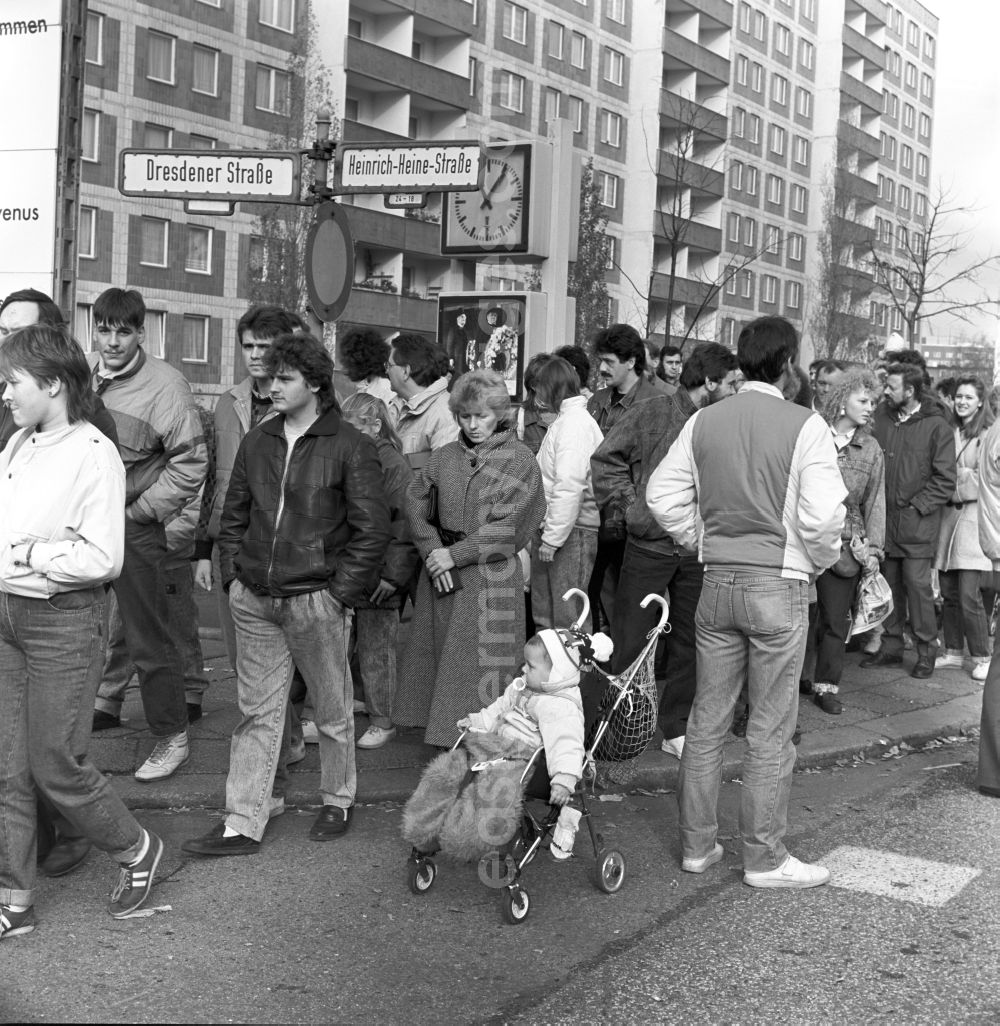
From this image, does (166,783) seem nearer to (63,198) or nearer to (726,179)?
(63,198)

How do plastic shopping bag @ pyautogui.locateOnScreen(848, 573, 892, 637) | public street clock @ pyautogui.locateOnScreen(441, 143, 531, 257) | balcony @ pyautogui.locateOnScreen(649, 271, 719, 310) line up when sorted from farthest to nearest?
balcony @ pyautogui.locateOnScreen(649, 271, 719, 310) → public street clock @ pyautogui.locateOnScreen(441, 143, 531, 257) → plastic shopping bag @ pyautogui.locateOnScreen(848, 573, 892, 637)

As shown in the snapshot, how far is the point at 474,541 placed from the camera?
6.24 m

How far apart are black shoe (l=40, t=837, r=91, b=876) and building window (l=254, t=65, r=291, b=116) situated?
39.7 m

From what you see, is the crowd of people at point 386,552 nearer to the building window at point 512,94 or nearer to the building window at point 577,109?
the building window at point 512,94

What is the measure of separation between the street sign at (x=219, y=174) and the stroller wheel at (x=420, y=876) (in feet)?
17.2

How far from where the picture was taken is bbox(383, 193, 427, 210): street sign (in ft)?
30.3

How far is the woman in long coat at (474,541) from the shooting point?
623 cm

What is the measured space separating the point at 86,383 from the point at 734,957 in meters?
2.81

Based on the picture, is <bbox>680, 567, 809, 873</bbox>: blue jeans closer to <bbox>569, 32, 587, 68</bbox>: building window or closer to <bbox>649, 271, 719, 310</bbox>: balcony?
<bbox>569, 32, 587, 68</bbox>: building window

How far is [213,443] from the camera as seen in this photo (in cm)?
737

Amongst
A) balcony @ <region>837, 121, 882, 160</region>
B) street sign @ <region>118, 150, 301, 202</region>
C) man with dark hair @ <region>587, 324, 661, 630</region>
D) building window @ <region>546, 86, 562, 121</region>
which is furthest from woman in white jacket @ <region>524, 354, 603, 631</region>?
balcony @ <region>837, 121, 882, 160</region>

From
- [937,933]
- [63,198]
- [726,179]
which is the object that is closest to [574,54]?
[726,179]

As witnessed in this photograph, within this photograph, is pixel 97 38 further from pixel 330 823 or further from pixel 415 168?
pixel 330 823

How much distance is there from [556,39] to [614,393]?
4567 centimetres
